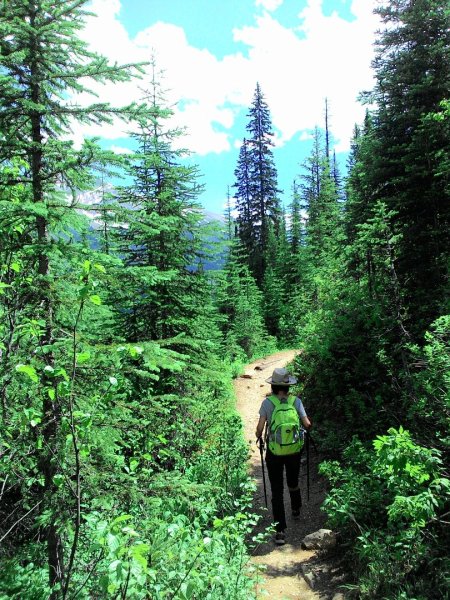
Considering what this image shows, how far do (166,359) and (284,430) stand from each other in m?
2.78

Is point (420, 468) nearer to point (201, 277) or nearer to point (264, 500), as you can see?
point (264, 500)

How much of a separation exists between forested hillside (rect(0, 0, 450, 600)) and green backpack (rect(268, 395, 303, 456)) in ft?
2.27

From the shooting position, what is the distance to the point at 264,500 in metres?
7.33

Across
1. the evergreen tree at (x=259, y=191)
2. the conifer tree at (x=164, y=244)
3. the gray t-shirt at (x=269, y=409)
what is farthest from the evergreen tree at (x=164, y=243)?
the evergreen tree at (x=259, y=191)

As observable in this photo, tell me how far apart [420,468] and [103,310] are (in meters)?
3.62

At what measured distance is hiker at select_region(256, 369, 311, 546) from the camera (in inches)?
232

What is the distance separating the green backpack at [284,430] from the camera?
5.86 meters

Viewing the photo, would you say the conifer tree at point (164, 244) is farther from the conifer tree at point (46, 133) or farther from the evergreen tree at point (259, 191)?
the evergreen tree at point (259, 191)

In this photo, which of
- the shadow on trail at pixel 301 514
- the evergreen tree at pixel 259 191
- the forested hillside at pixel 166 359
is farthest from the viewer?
the evergreen tree at pixel 259 191

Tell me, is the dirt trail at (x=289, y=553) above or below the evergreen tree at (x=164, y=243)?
below

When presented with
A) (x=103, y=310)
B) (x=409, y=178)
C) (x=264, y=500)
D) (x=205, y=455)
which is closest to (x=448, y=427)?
(x=264, y=500)

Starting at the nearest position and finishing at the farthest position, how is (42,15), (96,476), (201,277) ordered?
(96,476)
(42,15)
(201,277)

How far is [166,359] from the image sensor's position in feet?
12.9

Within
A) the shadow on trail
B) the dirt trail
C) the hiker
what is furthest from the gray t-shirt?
the dirt trail
